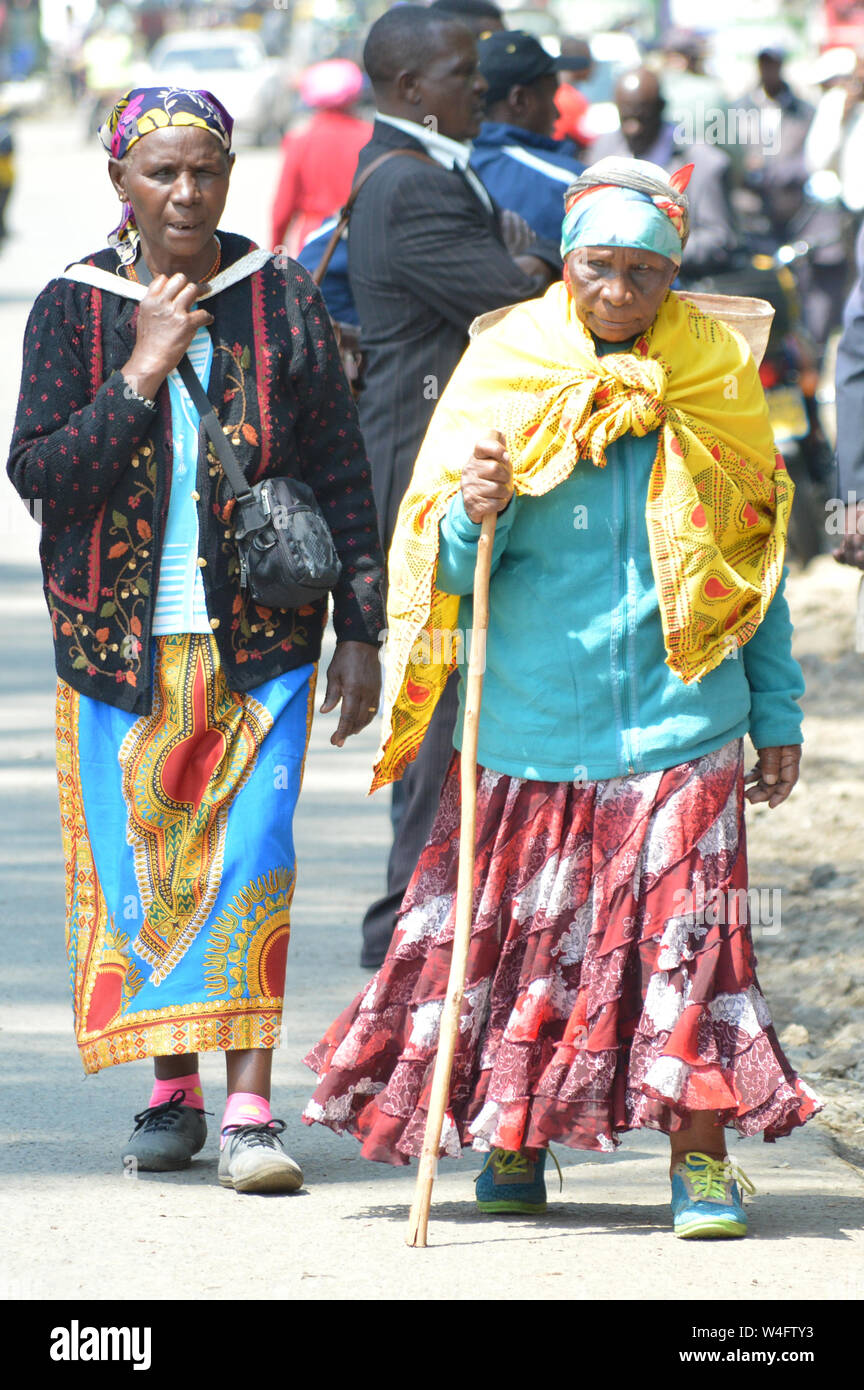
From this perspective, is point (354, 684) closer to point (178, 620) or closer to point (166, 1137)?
point (178, 620)

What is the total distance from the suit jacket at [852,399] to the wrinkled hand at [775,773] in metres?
1.02

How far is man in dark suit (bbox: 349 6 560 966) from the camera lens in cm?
517

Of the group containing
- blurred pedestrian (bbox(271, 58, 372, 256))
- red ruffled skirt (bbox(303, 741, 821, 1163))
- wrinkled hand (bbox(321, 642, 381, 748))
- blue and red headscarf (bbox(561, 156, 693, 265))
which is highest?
A: blurred pedestrian (bbox(271, 58, 372, 256))

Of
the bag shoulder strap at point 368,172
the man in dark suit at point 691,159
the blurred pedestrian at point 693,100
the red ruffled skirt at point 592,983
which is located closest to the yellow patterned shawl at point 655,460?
the red ruffled skirt at point 592,983

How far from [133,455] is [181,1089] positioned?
1.28 m

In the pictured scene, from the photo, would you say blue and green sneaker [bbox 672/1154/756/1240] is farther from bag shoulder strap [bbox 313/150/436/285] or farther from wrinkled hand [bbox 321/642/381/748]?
bag shoulder strap [bbox 313/150/436/285]

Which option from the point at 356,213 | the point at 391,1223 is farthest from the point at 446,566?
the point at 356,213

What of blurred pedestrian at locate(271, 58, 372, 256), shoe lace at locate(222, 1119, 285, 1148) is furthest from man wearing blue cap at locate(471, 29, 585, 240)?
blurred pedestrian at locate(271, 58, 372, 256)

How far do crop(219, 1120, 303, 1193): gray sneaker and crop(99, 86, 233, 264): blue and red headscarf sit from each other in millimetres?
1681

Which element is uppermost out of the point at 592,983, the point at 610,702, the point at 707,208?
the point at 707,208

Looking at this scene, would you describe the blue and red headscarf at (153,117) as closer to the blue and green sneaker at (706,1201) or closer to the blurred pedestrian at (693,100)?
the blue and green sneaker at (706,1201)

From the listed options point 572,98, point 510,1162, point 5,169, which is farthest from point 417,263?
point 5,169

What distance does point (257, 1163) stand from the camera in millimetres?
4164

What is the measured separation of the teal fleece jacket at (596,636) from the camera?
395 cm
